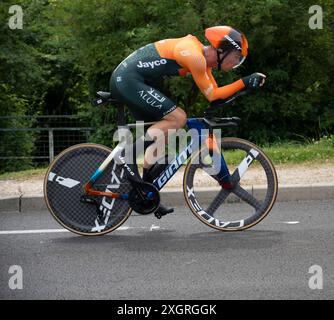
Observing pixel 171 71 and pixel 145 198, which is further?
pixel 145 198

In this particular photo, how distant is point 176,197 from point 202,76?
95.8 inches

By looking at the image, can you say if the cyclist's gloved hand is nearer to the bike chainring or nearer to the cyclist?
the cyclist

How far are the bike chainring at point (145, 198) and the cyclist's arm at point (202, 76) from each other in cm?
91

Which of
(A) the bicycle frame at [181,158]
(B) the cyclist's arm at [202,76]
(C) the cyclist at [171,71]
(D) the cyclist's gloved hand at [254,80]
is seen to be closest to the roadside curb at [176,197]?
(A) the bicycle frame at [181,158]

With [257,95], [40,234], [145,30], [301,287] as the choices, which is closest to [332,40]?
[257,95]

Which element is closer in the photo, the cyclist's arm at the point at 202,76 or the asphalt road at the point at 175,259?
the asphalt road at the point at 175,259

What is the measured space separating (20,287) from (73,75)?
18639mm

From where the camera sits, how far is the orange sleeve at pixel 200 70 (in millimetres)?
6484

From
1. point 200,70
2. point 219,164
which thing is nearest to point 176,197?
point 219,164

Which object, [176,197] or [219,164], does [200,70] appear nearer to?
[219,164]

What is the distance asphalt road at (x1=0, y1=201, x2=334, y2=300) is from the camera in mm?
5312

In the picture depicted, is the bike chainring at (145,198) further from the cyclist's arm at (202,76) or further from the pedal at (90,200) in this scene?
the cyclist's arm at (202,76)

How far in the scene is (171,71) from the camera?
668cm

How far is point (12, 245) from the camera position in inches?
272
